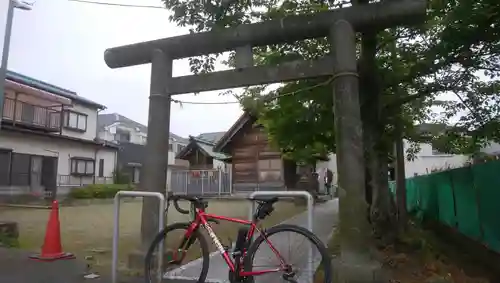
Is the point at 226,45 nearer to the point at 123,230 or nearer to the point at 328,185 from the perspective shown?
the point at 123,230

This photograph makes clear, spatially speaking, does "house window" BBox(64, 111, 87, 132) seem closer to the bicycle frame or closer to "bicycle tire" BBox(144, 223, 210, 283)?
"bicycle tire" BBox(144, 223, 210, 283)

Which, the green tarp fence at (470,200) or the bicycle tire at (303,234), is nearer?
the bicycle tire at (303,234)

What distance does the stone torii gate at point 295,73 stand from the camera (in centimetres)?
488

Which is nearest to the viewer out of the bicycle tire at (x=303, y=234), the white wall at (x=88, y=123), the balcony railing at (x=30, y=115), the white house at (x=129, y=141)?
the bicycle tire at (x=303, y=234)

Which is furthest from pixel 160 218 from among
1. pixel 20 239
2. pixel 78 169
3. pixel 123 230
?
pixel 78 169

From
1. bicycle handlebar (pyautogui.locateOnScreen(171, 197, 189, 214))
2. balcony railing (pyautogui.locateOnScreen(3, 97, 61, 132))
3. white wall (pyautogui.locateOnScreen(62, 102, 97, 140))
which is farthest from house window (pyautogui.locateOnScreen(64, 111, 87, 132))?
bicycle handlebar (pyautogui.locateOnScreen(171, 197, 189, 214))

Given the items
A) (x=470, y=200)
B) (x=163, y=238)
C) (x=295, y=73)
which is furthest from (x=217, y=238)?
(x=470, y=200)

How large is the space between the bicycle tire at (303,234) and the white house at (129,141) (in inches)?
1006

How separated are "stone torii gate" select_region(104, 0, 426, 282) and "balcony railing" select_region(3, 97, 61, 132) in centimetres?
1769

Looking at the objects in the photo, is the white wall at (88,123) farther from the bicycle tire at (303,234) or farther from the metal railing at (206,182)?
the bicycle tire at (303,234)

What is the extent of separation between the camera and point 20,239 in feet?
28.2

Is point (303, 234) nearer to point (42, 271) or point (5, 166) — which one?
point (42, 271)

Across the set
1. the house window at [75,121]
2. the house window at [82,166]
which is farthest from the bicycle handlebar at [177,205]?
the house window at [75,121]

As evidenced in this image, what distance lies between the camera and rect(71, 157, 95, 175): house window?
25288mm
